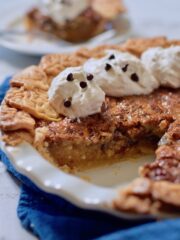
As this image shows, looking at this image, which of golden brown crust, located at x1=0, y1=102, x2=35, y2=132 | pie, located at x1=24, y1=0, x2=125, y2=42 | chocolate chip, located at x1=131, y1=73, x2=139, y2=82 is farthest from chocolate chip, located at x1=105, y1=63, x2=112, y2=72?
pie, located at x1=24, y1=0, x2=125, y2=42

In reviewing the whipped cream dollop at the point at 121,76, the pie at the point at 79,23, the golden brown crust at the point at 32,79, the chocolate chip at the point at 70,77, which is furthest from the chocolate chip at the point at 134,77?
the pie at the point at 79,23

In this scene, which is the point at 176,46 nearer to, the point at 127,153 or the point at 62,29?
the point at 127,153

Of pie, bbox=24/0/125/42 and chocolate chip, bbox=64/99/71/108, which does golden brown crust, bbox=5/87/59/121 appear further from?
pie, bbox=24/0/125/42

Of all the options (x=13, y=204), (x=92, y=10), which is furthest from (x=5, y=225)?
(x=92, y=10)

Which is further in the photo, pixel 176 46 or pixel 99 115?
pixel 176 46

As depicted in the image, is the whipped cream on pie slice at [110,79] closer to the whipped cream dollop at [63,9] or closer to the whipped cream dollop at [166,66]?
the whipped cream dollop at [166,66]

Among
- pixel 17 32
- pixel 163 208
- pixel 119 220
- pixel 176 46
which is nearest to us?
pixel 163 208

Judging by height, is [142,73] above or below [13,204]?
above
